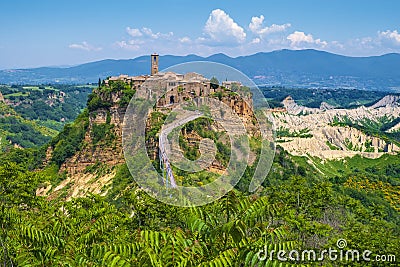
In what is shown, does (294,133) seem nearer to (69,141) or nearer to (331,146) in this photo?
(331,146)

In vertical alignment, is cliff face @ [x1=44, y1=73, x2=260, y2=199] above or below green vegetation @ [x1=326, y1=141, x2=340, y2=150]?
above

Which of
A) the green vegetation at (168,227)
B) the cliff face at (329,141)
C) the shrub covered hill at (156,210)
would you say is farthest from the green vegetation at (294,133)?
the green vegetation at (168,227)

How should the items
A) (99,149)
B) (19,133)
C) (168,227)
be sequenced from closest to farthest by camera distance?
(168,227), (99,149), (19,133)

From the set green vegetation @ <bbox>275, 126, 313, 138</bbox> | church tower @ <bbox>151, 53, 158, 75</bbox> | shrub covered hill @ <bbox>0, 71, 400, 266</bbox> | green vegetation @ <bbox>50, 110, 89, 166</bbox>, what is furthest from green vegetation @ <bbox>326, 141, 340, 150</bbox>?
green vegetation @ <bbox>50, 110, 89, 166</bbox>

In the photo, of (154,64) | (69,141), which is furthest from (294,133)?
(69,141)

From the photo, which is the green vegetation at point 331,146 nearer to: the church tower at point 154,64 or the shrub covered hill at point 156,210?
the shrub covered hill at point 156,210

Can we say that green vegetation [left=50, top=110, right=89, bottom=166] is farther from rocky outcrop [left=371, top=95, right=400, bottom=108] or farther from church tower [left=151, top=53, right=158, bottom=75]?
rocky outcrop [left=371, top=95, right=400, bottom=108]

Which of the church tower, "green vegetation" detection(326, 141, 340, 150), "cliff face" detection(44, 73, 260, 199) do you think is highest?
the church tower

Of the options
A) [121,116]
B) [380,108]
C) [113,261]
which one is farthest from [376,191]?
[380,108]
